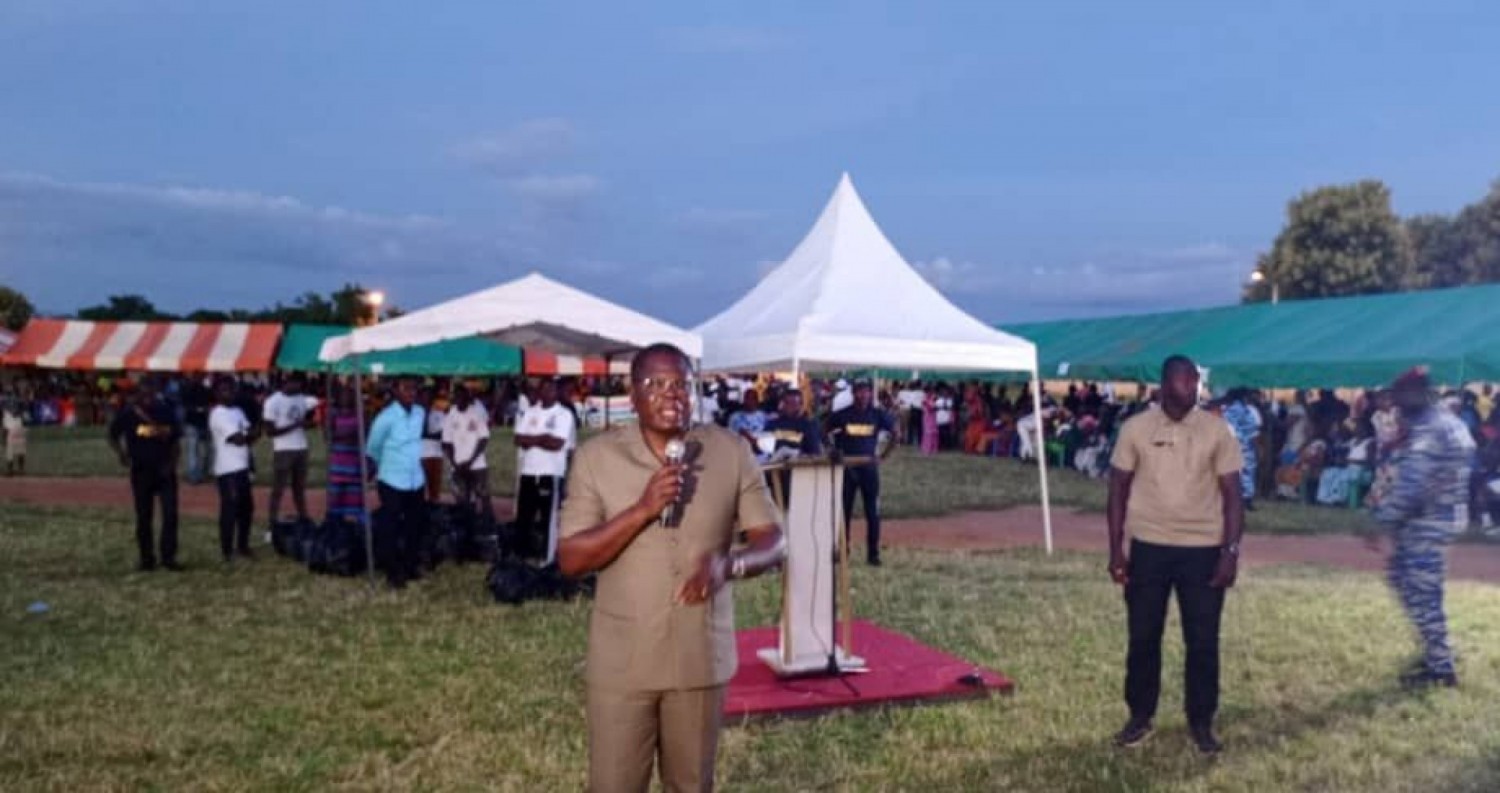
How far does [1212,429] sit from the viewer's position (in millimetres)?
5488

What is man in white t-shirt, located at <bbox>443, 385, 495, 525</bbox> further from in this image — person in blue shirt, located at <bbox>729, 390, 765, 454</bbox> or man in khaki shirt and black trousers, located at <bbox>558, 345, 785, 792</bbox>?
man in khaki shirt and black trousers, located at <bbox>558, 345, 785, 792</bbox>

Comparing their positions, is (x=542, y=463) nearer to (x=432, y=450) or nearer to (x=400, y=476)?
(x=400, y=476)

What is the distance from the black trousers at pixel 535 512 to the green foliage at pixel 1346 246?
1591 inches

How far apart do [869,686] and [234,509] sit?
7175 mm

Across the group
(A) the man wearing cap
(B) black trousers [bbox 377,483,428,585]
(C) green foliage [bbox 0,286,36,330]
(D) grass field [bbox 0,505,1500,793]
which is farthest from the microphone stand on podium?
(C) green foliage [bbox 0,286,36,330]

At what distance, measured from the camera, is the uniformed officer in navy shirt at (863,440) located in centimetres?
1077

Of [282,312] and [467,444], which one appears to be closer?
[467,444]

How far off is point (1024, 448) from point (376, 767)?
2170 centimetres

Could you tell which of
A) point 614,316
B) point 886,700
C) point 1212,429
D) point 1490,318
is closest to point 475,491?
point 614,316

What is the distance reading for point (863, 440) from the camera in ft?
35.4

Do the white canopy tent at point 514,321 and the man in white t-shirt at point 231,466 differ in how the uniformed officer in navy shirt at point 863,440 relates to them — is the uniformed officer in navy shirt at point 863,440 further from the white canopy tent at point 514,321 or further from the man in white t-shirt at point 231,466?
the man in white t-shirt at point 231,466

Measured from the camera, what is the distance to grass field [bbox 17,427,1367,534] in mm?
15870

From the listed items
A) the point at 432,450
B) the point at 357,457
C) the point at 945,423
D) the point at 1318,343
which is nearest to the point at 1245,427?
the point at 1318,343

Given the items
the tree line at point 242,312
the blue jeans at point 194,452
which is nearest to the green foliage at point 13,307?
the tree line at point 242,312
